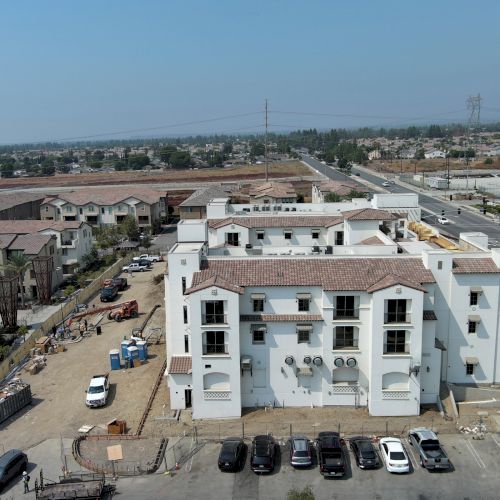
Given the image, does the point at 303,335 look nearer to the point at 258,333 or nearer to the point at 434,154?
the point at 258,333

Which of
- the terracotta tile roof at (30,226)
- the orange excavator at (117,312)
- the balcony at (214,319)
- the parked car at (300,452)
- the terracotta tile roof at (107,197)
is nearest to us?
Answer: the parked car at (300,452)

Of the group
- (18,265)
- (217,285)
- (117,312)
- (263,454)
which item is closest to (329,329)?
(217,285)

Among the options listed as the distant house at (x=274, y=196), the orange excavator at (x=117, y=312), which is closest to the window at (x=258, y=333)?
the orange excavator at (x=117, y=312)

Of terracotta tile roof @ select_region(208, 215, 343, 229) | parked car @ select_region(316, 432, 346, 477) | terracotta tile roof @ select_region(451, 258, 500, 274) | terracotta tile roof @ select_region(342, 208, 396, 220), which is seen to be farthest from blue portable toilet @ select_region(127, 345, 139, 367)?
terracotta tile roof @ select_region(451, 258, 500, 274)

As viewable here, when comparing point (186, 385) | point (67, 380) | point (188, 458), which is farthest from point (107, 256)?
point (188, 458)

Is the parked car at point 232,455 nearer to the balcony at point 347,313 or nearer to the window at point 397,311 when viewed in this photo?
the balcony at point 347,313

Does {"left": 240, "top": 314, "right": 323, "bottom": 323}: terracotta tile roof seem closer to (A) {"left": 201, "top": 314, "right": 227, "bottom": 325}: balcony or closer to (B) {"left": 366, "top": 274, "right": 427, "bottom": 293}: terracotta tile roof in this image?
(A) {"left": 201, "top": 314, "right": 227, "bottom": 325}: balcony
